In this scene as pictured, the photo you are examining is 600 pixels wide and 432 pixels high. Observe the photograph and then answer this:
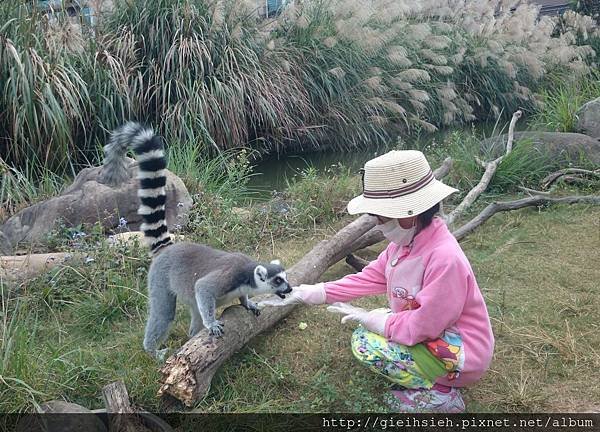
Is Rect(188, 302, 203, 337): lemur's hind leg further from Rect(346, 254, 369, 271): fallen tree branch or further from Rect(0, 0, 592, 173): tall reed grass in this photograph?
Rect(0, 0, 592, 173): tall reed grass

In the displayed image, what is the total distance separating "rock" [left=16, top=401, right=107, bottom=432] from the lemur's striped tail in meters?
1.42

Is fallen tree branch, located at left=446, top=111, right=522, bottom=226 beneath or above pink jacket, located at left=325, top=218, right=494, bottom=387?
beneath

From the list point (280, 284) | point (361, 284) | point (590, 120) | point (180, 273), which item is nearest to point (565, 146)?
point (590, 120)

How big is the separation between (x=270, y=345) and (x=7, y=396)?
1436 mm

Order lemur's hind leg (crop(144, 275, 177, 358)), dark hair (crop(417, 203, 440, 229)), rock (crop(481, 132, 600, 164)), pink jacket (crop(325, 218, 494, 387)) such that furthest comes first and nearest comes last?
rock (crop(481, 132, 600, 164))
lemur's hind leg (crop(144, 275, 177, 358))
dark hair (crop(417, 203, 440, 229))
pink jacket (crop(325, 218, 494, 387))

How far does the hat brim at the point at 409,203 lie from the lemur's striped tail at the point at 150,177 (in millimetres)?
1670

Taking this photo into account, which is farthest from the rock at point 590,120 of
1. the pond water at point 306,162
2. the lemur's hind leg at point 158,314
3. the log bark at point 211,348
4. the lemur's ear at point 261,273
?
the lemur's hind leg at point 158,314

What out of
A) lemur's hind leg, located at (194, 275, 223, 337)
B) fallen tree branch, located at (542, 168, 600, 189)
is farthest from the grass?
lemur's hind leg, located at (194, 275, 223, 337)

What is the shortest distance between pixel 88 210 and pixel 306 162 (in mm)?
4369

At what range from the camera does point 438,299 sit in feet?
8.29

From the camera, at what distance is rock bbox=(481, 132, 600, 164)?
6965 mm

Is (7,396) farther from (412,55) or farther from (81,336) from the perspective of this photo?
(412,55)

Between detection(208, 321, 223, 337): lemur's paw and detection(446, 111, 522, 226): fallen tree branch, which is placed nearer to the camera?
detection(208, 321, 223, 337): lemur's paw

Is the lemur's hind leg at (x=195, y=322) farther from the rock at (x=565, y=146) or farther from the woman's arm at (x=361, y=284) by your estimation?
the rock at (x=565, y=146)
